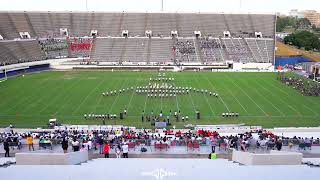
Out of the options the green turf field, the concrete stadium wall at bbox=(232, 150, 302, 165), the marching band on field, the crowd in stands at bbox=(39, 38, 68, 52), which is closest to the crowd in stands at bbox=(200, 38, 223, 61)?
the green turf field

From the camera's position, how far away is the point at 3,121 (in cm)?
2467

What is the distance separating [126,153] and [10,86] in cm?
2683

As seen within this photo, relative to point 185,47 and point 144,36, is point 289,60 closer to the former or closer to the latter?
point 185,47

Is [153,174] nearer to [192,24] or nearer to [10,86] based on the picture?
Answer: [10,86]

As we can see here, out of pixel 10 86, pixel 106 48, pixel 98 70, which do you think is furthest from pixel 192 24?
pixel 10 86

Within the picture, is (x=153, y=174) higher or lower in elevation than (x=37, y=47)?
lower

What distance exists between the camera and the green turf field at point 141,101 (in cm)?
2525

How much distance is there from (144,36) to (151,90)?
1027 inches

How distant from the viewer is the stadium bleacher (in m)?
52.5

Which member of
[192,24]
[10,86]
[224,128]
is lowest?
[224,128]

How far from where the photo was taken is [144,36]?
190ft

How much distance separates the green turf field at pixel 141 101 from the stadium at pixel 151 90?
8 centimetres

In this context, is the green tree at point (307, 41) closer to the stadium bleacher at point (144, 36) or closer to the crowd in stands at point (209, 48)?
the stadium bleacher at point (144, 36)

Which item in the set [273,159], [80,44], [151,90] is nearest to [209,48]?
[80,44]
